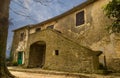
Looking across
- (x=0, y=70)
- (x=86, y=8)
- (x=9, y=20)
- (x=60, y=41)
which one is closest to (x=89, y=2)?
(x=86, y=8)

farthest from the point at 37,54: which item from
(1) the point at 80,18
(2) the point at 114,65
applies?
(2) the point at 114,65

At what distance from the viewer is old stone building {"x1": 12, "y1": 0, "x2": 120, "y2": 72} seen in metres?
9.68

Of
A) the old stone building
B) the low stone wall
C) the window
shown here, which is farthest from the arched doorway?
the low stone wall

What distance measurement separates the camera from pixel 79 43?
13289 mm

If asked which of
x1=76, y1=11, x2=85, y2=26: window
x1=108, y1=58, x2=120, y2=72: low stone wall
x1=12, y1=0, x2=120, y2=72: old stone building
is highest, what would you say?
x1=76, y1=11, x2=85, y2=26: window

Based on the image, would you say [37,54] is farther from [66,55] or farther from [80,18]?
[80,18]

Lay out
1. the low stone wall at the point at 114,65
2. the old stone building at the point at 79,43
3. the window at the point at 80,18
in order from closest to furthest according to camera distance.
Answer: the old stone building at the point at 79,43, the low stone wall at the point at 114,65, the window at the point at 80,18

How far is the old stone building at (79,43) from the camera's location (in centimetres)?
968

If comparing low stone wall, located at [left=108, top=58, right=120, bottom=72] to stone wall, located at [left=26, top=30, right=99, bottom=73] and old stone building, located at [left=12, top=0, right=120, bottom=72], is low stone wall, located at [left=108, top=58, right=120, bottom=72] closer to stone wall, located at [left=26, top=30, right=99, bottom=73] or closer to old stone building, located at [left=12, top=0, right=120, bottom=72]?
old stone building, located at [left=12, top=0, right=120, bottom=72]

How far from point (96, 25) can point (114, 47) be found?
263 centimetres

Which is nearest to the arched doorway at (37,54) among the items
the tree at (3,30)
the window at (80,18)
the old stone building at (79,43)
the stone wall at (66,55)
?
the old stone building at (79,43)

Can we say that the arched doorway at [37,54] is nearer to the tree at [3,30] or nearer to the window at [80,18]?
the window at [80,18]

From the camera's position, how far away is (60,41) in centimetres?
1120

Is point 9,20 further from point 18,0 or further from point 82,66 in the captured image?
point 82,66
